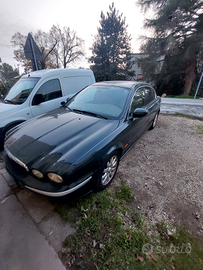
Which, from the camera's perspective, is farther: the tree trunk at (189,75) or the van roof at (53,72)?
the tree trunk at (189,75)

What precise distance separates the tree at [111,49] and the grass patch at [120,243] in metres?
21.2

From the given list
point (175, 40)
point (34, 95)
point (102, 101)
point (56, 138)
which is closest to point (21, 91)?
point (34, 95)

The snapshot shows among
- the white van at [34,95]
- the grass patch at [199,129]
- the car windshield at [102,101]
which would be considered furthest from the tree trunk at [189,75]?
the car windshield at [102,101]

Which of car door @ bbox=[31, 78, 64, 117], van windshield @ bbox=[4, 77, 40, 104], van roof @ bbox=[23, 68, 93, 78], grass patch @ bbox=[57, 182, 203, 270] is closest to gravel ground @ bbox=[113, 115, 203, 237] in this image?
grass patch @ bbox=[57, 182, 203, 270]

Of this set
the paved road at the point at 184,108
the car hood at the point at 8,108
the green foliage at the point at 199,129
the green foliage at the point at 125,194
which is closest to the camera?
the green foliage at the point at 125,194

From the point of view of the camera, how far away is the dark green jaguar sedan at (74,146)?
Answer: 150 cm

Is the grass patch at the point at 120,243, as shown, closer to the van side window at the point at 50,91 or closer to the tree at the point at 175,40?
the van side window at the point at 50,91

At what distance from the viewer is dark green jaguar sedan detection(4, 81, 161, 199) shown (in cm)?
150

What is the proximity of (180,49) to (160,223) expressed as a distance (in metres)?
18.6

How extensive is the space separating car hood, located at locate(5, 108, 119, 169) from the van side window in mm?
1466

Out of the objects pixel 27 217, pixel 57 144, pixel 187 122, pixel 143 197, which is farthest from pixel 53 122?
pixel 187 122

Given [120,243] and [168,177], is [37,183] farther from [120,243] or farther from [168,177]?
[168,177]

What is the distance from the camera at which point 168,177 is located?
2488 mm

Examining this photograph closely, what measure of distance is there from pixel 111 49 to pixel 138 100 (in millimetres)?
21332
